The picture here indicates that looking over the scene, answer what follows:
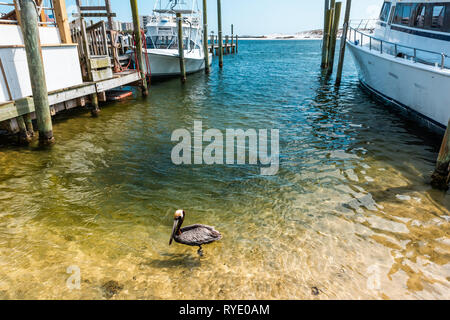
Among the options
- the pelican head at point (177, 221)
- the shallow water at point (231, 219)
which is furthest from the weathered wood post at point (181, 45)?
the pelican head at point (177, 221)

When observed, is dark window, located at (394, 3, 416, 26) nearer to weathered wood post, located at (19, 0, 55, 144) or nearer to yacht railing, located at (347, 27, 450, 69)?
yacht railing, located at (347, 27, 450, 69)

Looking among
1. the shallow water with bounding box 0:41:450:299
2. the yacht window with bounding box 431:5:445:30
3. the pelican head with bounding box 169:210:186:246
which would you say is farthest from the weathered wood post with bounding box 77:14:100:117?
the yacht window with bounding box 431:5:445:30

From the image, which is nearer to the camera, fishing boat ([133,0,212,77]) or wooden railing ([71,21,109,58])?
wooden railing ([71,21,109,58])

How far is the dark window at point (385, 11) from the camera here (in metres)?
15.0

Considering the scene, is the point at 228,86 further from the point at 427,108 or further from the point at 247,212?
the point at 247,212

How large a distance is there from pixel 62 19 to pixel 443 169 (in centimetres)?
1214

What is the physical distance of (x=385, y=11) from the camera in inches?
608

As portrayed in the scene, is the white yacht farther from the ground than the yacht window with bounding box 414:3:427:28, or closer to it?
closer to it

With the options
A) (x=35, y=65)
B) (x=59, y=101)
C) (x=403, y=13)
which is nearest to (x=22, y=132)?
(x=59, y=101)

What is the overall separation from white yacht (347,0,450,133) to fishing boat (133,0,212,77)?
13189 mm

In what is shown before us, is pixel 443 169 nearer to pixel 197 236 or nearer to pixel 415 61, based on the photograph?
pixel 197 236

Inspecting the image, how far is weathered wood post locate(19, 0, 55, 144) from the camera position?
730 cm

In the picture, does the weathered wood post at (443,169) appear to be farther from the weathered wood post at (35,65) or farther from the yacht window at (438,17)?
the weathered wood post at (35,65)
